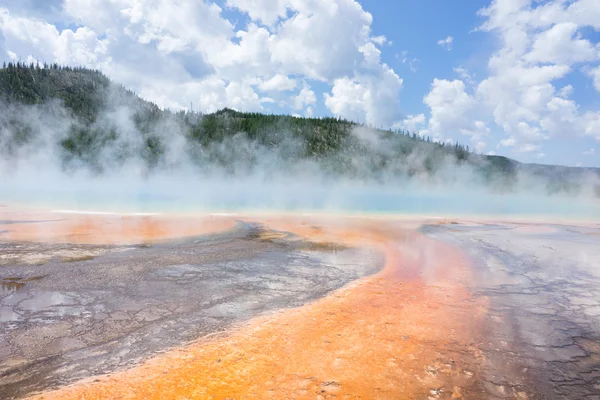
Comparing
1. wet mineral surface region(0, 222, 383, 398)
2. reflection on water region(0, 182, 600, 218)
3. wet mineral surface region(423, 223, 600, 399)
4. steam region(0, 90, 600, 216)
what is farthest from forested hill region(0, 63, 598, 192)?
wet mineral surface region(423, 223, 600, 399)

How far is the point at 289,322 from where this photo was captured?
4.69 m

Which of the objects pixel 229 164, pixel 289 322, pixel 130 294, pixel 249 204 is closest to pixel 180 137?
pixel 229 164

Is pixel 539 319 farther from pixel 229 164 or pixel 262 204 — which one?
pixel 229 164

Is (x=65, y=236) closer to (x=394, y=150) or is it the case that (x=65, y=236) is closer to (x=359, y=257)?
(x=359, y=257)

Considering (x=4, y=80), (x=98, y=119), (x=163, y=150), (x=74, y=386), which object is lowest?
(x=74, y=386)

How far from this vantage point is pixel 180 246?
9133mm

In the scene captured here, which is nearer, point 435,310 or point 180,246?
point 435,310

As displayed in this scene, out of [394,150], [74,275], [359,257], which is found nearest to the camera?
[74,275]

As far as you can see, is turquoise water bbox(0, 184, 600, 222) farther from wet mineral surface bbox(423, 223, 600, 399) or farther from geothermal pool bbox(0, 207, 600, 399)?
wet mineral surface bbox(423, 223, 600, 399)

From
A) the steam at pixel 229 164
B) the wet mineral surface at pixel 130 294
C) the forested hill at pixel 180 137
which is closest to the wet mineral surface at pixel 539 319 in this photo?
the wet mineral surface at pixel 130 294

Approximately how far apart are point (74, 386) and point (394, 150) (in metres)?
91.5

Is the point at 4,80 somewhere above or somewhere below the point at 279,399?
above

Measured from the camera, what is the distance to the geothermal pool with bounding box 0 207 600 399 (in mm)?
3332

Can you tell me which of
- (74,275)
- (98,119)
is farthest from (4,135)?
(74,275)
